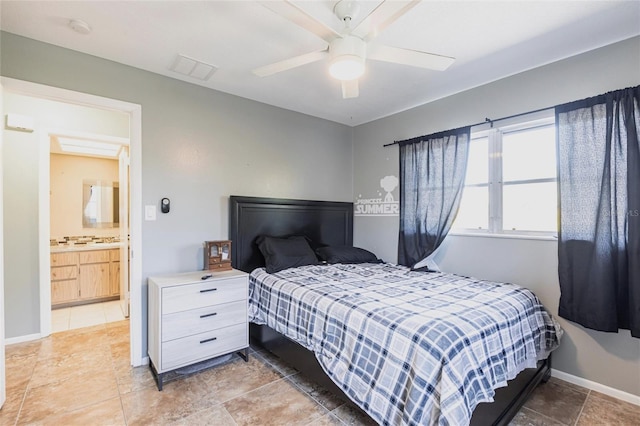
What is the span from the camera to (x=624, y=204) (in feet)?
6.72

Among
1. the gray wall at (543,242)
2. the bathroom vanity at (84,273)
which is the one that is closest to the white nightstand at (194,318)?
the gray wall at (543,242)

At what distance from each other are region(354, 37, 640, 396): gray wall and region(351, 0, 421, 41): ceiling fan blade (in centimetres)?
170

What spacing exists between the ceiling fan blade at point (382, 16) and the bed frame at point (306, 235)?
195cm

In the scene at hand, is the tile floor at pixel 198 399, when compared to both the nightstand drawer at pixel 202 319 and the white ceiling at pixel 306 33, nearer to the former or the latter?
the nightstand drawer at pixel 202 319

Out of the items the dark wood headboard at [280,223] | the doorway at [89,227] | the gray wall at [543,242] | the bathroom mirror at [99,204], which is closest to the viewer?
the gray wall at [543,242]

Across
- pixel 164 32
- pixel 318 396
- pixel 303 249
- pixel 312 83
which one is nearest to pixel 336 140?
pixel 312 83

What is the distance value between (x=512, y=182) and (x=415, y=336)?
77.5 inches

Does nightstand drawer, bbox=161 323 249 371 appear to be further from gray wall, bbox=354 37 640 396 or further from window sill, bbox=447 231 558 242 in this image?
window sill, bbox=447 231 558 242

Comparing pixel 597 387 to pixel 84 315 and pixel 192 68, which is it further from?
pixel 84 315

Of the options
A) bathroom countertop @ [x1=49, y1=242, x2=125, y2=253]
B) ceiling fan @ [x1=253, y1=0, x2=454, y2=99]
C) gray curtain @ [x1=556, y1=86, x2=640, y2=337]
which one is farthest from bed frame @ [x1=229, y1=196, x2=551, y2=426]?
bathroom countertop @ [x1=49, y1=242, x2=125, y2=253]

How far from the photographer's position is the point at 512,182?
272 centimetres

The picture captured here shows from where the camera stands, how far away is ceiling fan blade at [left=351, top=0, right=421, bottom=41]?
1.35m

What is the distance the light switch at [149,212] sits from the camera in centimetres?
261

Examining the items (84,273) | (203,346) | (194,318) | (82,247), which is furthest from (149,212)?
(84,273)
